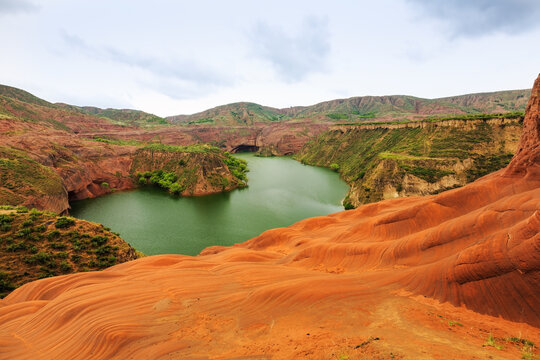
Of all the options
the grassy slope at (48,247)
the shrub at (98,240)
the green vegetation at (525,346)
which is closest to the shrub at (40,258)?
the grassy slope at (48,247)

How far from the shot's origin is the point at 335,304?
397 inches

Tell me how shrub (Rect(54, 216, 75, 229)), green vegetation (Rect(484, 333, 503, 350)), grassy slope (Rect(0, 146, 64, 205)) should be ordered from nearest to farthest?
green vegetation (Rect(484, 333, 503, 350))
shrub (Rect(54, 216, 75, 229))
grassy slope (Rect(0, 146, 64, 205))

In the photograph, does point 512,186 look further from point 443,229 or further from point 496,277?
point 496,277

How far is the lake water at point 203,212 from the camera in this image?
1351 inches

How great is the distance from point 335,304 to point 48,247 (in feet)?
73.2

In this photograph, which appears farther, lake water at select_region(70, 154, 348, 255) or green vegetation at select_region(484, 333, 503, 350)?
lake water at select_region(70, 154, 348, 255)

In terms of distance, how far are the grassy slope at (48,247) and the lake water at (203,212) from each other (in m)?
10.4

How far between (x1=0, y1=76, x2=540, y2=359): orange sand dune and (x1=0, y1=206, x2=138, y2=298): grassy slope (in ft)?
11.3

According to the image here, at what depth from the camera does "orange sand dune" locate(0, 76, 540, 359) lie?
7.68 metres

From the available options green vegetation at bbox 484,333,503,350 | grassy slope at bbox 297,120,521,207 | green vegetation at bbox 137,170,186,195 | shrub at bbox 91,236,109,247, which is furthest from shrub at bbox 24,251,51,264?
grassy slope at bbox 297,120,521,207

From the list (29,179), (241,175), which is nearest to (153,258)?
(29,179)

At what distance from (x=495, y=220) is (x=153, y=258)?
2202 centimetres

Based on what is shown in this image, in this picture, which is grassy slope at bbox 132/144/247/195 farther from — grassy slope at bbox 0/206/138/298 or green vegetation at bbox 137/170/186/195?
grassy slope at bbox 0/206/138/298

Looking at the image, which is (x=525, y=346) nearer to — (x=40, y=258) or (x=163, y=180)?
(x=40, y=258)
